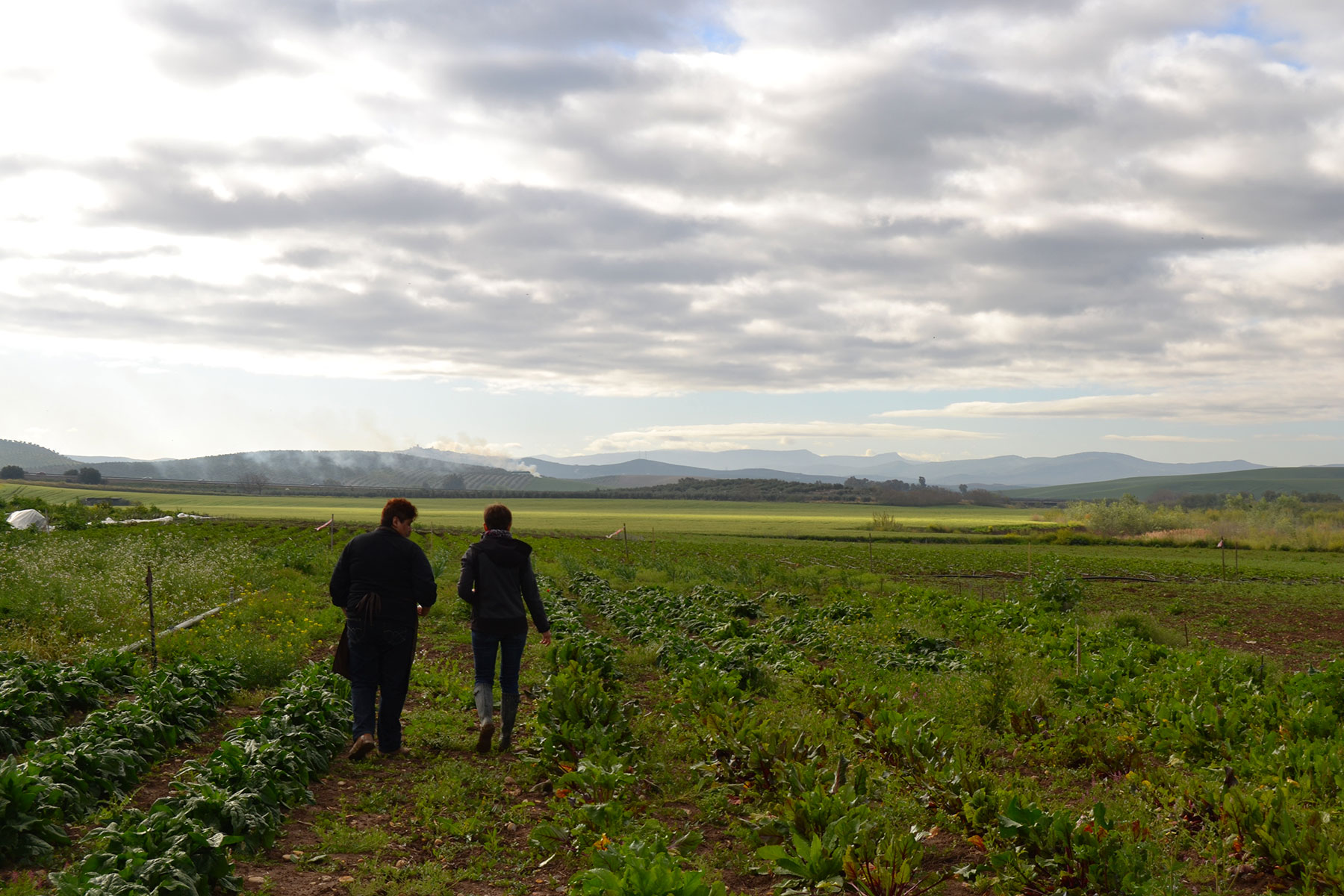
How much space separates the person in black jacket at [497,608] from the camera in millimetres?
9461

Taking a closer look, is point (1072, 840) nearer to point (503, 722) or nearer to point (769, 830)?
point (769, 830)

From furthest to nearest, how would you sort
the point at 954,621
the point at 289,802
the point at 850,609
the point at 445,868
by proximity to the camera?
the point at 850,609 < the point at 954,621 < the point at 289,802 < the point at 445,868

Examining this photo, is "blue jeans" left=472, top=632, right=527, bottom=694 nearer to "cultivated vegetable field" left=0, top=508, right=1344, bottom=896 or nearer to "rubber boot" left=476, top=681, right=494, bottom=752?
"rubber boot" left=476, top=681, right=494, bottom=752

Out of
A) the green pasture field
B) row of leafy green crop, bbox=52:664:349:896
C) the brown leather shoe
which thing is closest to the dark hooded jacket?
the brown leather shoe

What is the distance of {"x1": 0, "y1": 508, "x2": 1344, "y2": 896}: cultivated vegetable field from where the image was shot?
6.00 metres

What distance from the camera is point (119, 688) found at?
36.7 ft

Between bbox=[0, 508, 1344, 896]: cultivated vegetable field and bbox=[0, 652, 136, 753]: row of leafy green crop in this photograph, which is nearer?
bbox=[0, 508, 1344, 896]: cultivated vegetable field

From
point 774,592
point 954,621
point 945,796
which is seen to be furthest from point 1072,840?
point 774,592

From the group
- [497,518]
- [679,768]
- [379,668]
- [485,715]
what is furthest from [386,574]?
[679,768]

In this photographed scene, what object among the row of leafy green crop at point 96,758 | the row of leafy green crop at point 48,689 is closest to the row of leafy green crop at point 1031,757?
the row of leafy green crop at point 96,758

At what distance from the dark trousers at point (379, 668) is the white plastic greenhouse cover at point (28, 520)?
48.6 meters

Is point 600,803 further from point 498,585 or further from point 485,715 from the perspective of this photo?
point 498,585

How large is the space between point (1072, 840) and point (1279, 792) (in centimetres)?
214

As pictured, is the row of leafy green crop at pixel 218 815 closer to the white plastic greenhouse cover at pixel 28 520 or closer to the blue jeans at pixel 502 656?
the blue jeans at pixel 502 656
